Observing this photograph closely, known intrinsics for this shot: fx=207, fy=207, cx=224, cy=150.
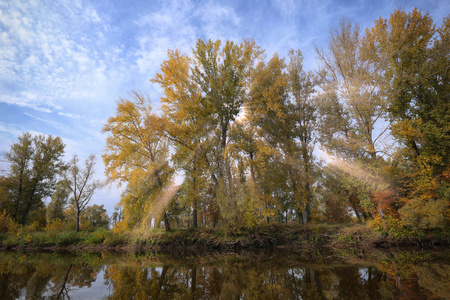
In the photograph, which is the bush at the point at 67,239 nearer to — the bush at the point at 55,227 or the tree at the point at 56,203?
the bush at the point at 55,227

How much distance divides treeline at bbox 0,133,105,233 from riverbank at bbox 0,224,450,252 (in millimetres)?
4826

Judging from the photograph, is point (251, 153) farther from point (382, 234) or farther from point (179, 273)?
point (179, 273)

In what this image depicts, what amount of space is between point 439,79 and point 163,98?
18856mm

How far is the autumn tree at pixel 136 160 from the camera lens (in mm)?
14125

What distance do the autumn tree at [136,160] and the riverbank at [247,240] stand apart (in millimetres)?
2323

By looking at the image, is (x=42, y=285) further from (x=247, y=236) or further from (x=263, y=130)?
(x=263, y=130)

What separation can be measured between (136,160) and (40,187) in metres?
21.9

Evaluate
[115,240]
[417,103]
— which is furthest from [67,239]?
[417,103]

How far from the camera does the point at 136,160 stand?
15.6 meters

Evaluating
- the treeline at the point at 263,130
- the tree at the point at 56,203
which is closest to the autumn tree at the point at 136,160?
the treeline at the point at 263,130

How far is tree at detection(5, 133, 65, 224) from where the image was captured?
25.4 metres

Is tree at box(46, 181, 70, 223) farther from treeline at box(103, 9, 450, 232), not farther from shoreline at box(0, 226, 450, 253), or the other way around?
treeline at box(103, 9, 450, 232)

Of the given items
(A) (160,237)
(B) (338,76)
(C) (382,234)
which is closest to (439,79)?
(B) (338,76)

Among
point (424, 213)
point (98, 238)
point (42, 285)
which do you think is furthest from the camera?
point (98, 238)
